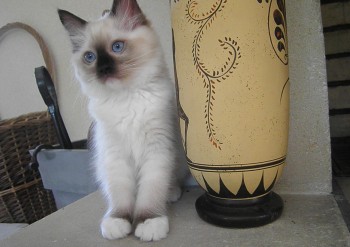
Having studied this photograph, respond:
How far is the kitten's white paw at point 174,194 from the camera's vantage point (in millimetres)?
754

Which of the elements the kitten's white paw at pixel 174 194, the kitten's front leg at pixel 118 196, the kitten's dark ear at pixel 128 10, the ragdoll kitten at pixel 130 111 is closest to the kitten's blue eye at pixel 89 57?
the ragdoll kitten at pixel 130 111

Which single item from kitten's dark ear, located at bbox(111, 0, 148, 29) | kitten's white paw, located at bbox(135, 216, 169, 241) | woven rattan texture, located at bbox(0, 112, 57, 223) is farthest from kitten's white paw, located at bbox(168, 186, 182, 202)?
woven rattan texture, located at bbox(0, 112, 57, 223)

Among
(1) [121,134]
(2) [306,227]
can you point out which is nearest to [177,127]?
(1) [121,134]

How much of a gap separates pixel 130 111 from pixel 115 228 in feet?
0.83

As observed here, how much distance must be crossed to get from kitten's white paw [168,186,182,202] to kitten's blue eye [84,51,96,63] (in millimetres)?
368

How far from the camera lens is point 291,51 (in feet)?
2.30

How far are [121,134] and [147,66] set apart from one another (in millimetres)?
169

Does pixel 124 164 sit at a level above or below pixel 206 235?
above

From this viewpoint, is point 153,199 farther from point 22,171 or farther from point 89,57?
point 22,171

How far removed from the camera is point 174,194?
2.52 feet

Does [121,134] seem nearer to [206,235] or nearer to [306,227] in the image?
[206,235]

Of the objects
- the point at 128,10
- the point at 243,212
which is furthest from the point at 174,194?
the point at 128,10

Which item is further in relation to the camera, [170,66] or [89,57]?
[170,66]

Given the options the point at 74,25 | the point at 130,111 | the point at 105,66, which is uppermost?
the point at 74,25
